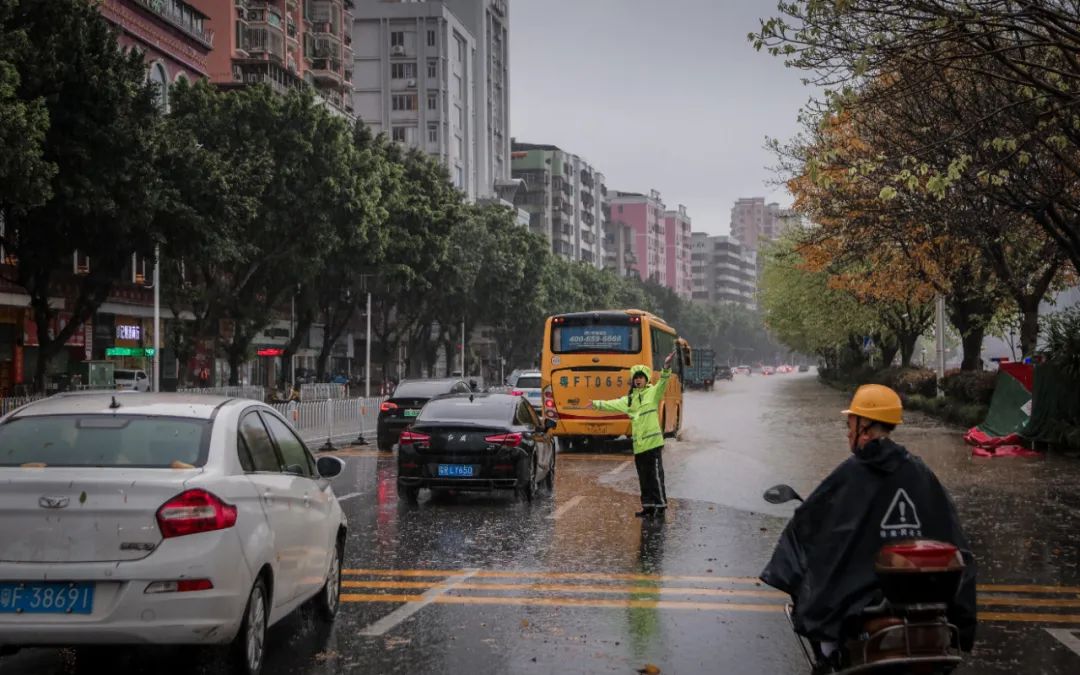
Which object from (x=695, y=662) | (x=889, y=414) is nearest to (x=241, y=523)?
(x=695, y=662)

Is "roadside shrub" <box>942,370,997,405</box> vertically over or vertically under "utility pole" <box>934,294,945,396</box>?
under

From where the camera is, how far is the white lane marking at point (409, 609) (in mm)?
8039

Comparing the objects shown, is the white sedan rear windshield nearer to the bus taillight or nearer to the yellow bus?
the yellow bus

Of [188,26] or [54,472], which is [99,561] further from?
[188,26]

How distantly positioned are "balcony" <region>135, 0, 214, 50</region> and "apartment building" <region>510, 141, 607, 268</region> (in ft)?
236

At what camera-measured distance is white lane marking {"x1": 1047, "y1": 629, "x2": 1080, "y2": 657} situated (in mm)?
7734

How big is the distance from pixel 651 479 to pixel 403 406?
12676mm

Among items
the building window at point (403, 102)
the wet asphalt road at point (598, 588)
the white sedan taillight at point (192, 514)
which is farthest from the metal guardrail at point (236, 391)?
the building window at point (403, 102)

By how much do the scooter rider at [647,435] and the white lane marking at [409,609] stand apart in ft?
14.2

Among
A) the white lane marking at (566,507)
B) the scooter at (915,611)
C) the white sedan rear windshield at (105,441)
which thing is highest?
the white sedan rear windshield at (105,441)

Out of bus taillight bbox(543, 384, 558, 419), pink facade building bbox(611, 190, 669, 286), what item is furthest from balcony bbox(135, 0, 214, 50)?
pink facade building bbox(611, 190, 669, 286)

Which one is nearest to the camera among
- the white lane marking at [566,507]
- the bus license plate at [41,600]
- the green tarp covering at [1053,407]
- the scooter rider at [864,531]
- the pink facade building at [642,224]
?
the scooter rider at [864,531]

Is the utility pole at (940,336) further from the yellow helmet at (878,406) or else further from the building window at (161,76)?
the yellow helmet at (878,406)

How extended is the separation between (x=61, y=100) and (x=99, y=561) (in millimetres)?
25731
